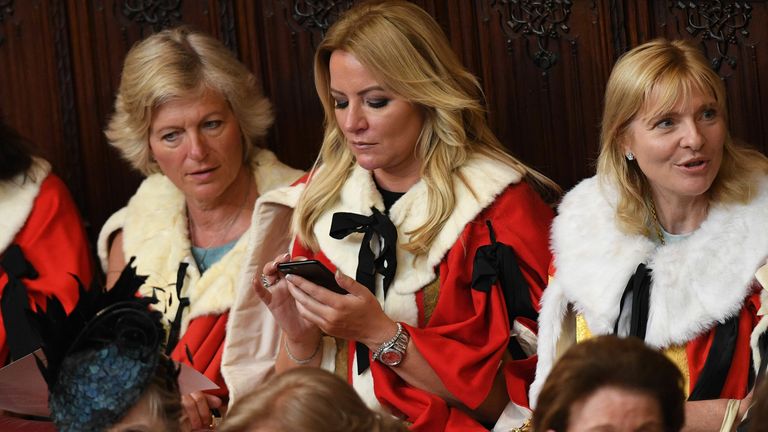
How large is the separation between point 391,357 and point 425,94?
27.2 inches

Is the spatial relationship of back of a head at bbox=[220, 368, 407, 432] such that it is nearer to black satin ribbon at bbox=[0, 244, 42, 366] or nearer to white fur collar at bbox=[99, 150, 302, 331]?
white fur collar at bbox=[99, 150, 302, 331]

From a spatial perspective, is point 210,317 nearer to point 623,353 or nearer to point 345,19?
point 345,19

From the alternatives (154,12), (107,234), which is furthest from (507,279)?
(154,12)

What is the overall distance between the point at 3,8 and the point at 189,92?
852mm

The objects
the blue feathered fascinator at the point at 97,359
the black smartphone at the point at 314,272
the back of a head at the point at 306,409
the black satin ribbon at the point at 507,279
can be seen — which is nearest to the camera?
the back of a head at the point at 306,409

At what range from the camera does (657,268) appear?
296cm

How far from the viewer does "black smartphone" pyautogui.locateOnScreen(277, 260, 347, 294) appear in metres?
3.09

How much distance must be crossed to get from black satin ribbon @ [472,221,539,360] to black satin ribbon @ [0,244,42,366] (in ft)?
4.46

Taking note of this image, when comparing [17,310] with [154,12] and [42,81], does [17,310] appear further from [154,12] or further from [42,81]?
[154,12]

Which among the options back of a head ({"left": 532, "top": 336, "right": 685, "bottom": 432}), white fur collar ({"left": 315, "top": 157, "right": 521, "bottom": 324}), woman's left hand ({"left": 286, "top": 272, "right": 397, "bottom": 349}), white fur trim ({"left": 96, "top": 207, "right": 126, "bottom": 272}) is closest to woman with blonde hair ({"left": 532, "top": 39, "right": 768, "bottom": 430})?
white fur collar ({"left": 315, "top": 157, "right": 521, "bottom": 324})

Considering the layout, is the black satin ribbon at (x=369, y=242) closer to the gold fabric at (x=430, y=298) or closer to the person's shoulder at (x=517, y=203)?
the gold fabric at (x=430, y=298)

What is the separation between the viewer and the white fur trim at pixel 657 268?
2.88 metres

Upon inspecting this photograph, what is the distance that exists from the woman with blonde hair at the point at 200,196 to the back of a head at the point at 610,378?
1.69 metres

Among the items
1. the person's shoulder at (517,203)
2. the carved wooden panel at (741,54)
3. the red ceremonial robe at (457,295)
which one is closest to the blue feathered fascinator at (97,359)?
the red ceremonial robe at (457,295)
